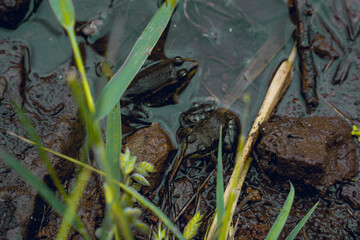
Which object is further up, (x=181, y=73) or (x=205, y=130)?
(x=181, y=73)

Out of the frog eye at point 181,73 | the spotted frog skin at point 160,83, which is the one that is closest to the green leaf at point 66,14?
the spotted frog skin at point 160,83

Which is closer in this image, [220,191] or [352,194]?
[220,191]

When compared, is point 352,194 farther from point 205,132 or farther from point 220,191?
point 220,191

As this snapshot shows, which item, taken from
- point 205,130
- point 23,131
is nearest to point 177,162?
point 205,130

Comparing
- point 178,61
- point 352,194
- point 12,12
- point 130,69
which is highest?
point 12,12

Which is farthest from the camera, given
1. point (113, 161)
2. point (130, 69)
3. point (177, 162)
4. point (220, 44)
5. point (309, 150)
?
point (220, 44)

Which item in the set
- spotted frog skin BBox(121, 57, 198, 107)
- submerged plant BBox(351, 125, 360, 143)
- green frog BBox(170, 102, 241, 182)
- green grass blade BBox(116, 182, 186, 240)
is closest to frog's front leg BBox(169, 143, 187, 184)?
green frog BBox(170, 102, 241, 182)

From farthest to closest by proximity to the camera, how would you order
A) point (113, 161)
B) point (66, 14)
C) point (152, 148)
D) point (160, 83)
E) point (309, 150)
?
point (160, 83) < point (152, 148) < point (309, 150) < point (113, 161) < point (66, 14)

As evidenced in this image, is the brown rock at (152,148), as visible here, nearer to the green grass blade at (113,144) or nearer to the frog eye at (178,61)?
the frog eye at (178,61)
